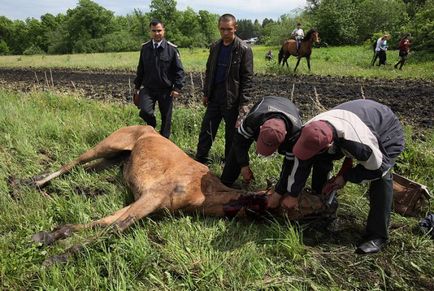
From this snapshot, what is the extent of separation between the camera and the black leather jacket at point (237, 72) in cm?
448

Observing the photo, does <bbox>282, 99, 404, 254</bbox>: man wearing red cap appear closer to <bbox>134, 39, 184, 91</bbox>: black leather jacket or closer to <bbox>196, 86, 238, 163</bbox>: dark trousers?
<bbox>196, 86, 238, 163</bbox>: dark trousers

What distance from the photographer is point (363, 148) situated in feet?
8.87

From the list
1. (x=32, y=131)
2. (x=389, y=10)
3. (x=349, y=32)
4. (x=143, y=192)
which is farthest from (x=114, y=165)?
(x=389, y=10)

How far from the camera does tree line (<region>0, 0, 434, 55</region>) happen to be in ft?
114

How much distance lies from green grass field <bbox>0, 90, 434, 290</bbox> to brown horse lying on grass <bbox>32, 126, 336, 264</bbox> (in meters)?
0.11

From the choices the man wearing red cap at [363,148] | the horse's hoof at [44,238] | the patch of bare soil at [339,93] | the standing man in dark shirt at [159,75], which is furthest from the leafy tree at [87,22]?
the man wearing red cap at [363,148]

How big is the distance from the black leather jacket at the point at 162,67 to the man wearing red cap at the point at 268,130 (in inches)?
79.0

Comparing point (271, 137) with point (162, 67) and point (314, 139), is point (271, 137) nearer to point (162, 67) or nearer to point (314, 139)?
point (314, 139)

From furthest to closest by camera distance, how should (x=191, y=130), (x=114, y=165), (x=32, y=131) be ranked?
(x=191, y=130)
(x=32, y=131)
(x=114, y=165)

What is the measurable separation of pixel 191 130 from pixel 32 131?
245 cm

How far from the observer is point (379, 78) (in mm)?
13445

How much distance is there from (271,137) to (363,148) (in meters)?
0.67

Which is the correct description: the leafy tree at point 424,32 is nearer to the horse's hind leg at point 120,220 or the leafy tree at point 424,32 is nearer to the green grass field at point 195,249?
the green grass field at point 195,249

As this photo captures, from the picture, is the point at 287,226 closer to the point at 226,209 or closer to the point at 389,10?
the point at 226,209
